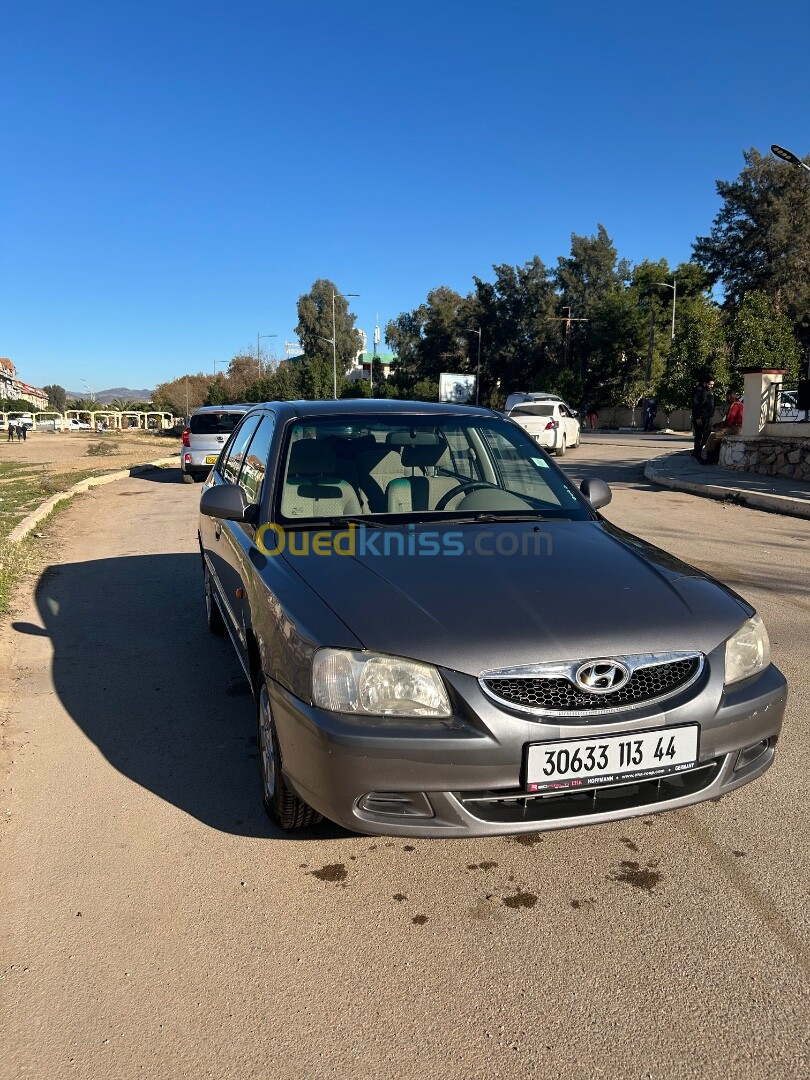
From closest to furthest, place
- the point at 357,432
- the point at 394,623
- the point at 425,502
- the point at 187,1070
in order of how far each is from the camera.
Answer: the point at 187,1070 → the point at 394,623 → the point at 425,502 → the point at 357,432

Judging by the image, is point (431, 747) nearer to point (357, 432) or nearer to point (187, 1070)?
point (187, 1070)

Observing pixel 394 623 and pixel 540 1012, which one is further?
pixel 394 623

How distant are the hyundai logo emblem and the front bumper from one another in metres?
0.09

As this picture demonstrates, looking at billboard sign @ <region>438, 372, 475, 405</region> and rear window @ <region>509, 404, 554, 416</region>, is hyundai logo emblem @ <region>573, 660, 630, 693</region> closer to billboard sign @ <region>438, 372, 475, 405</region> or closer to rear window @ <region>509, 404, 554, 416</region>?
rear window @ <region>509, 404, 554, 416</region>

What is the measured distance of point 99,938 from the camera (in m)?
2.43

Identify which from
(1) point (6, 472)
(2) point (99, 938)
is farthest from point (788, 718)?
(1) point (6, 472)

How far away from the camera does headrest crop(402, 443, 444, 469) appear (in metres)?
3.89

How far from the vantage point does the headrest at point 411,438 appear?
393 cm

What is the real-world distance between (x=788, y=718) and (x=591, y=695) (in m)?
Answer: 2.13

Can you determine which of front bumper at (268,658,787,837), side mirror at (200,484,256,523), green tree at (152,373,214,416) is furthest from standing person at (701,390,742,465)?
green tree at (152,373,214,416)

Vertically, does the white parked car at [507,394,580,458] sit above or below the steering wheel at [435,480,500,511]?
above

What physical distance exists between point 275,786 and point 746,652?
66.3 inches

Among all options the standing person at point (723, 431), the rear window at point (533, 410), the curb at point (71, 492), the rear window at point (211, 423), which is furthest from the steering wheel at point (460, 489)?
the rear window at point (533, 410)

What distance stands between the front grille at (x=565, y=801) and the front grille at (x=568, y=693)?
9.8 inches
